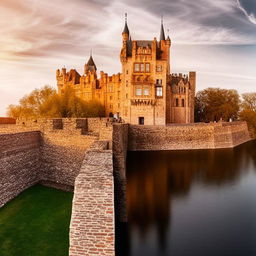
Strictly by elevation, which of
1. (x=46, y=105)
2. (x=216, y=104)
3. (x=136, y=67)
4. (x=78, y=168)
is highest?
(x=136, y=67)

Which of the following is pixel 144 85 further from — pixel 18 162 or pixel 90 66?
pixel 18 162

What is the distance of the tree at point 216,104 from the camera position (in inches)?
2079

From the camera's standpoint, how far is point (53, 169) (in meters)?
14.1

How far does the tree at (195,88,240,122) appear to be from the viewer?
52812mm

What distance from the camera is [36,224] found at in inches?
362

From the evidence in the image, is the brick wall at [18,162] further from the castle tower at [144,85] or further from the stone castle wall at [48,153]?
the castle tower at [144,85]

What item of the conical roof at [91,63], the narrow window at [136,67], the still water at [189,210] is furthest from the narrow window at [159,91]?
the conical roof at [91,63]

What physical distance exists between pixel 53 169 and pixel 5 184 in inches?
134

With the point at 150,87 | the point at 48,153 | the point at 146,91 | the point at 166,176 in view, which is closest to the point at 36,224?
the point at 48,153

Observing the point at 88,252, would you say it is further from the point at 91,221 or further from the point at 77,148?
the point at 77,148

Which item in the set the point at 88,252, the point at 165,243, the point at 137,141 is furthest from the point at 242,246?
the point at 137,141

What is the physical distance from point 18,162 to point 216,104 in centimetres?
4780

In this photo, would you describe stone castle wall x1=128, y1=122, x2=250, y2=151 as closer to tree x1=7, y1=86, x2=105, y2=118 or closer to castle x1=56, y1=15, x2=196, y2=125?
castle x1=56, y1=15, x2=196, y2=125

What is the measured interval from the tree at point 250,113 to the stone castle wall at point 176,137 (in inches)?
717
